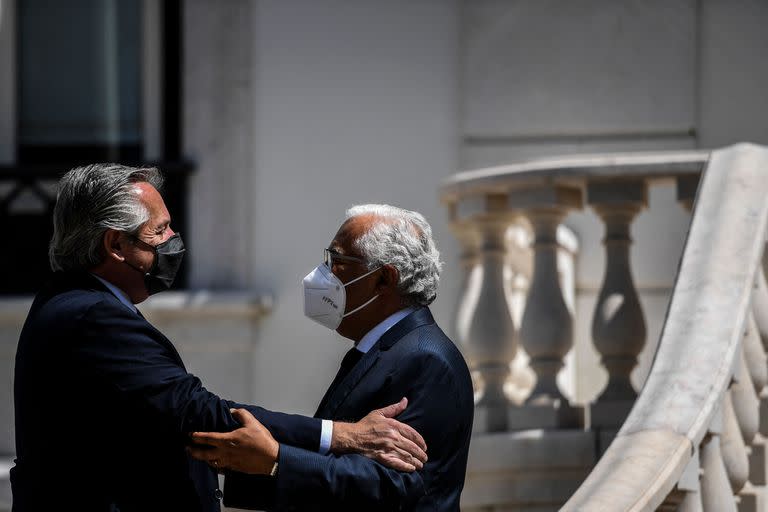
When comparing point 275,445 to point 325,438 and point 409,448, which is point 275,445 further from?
point 409,448

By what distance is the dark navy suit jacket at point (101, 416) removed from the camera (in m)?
3.04

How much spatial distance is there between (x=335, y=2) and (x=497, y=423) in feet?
11.2

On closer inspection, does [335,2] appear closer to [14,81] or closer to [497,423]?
[14,81]

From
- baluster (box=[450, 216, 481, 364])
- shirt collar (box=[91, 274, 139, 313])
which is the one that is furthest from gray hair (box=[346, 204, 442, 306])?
baluster (box=[450, 216, 481, 364])

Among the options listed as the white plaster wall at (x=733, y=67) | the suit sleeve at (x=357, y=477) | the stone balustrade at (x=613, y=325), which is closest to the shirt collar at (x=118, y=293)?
the suit sleeve at (x=357, y=477)

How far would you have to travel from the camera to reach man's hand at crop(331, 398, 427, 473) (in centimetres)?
307

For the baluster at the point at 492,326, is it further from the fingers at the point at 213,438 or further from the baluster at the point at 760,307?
the fingers at the point at 213,438

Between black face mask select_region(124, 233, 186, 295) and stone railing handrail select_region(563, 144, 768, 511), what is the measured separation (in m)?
1.09

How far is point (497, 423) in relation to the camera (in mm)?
5016

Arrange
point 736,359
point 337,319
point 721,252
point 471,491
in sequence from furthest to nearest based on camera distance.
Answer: point 471,491 < point 721,252 < point 736,359 < point 337,319

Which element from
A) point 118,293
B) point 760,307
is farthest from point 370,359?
point 760,307

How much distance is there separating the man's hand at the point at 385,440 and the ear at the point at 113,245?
54cm

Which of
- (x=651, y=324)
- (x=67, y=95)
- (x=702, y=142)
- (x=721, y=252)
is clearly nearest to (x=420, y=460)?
(x=721, y=252)

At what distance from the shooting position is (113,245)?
3164 mm
